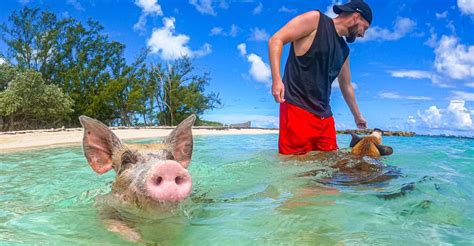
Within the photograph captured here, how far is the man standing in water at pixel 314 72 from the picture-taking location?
5207 millimetres

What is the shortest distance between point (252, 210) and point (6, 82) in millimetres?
35219

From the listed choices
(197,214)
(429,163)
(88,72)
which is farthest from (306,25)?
(88,72)

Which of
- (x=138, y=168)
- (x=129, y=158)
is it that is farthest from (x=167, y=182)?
(x=129, y=158)

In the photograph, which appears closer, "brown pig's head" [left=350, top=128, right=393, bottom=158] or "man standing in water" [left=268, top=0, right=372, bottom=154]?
"man standing in water" [left=268, top=0, right=372, bottom=154]

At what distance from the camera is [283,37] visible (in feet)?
15.9

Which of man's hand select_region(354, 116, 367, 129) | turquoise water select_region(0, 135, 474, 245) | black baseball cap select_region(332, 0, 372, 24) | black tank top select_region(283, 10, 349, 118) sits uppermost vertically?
black baseball cap select_region(332, 0, 372, 24)

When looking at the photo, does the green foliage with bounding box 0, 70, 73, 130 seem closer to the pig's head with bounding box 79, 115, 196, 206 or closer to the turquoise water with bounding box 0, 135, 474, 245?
the turquoise water with bounding box 0, 135, 474, 245

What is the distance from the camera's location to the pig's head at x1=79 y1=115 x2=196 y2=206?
2602mm

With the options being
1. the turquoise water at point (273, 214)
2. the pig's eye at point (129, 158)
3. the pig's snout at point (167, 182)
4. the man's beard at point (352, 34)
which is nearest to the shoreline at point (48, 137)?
the man's beard at point (352, 34)

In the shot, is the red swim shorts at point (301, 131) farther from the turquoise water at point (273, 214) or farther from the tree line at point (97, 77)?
the tree line at point (97, 77)

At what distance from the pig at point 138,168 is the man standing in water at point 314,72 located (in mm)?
1987

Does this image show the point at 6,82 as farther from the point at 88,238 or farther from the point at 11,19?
the point at 88,238

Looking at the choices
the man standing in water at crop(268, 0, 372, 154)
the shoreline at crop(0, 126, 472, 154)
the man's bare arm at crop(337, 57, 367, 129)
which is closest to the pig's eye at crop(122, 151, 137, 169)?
the man standing in water at crop(268, 0, 372, 154)

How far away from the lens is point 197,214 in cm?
319
